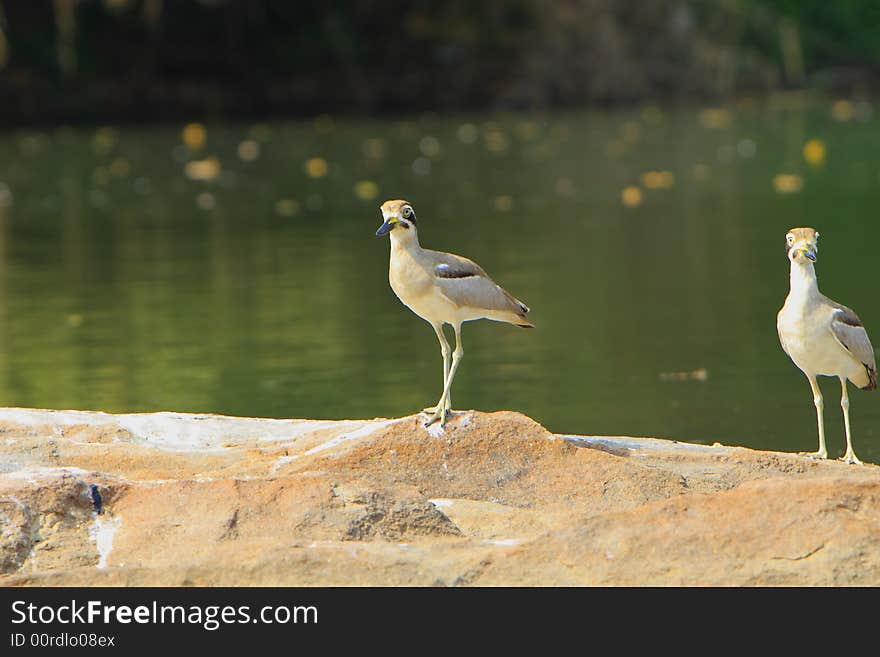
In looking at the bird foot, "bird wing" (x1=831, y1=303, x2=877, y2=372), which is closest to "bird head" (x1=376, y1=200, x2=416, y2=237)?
the bird foot

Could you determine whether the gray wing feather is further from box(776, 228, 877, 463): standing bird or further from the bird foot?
the bird foot

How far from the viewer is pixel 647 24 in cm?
3388

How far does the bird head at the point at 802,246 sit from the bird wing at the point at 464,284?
0.98m

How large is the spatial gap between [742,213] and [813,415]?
7805 millimetres

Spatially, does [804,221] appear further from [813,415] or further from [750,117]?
[750,117]

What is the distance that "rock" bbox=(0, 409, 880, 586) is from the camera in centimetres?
417

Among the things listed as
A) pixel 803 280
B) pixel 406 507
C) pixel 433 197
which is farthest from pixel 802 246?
pixel 433 197

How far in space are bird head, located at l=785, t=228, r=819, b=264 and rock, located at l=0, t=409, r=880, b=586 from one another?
27.0 inches

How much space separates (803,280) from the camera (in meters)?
5.31

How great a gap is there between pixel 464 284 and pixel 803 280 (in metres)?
1.13

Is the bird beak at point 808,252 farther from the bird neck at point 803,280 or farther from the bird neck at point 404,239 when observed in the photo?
the bird neck at point 404,239

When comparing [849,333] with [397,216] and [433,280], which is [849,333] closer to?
[433,280]
